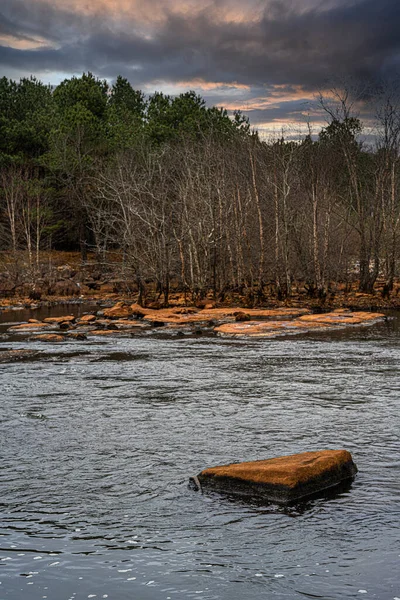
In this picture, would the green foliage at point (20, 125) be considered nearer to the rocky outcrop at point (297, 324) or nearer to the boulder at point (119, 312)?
the boulder at point (119, 312)

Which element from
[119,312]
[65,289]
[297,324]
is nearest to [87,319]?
[119,312]

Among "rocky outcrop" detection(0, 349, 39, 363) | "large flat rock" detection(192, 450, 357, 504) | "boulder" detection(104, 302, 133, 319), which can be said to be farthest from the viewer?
"boulder" detection(104, 302, 133, 319)

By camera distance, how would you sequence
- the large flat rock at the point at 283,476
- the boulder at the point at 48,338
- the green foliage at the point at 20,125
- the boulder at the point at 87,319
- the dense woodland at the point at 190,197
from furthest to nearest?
the green foliage at the point at 20,125
the dense woodland at the point at 190,197
the boulder at the point at 87,319
the boulder at the point at 48,338
the large flat rock at the point at 283,476

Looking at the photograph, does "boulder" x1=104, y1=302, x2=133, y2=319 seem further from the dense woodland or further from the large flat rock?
the large flat rock

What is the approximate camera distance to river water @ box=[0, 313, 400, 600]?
7.14 meters

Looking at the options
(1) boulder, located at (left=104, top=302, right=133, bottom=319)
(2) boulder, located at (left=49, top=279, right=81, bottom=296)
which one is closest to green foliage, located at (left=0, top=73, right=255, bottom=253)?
(2) boulder, located at (left=49, top=279, right=81, bottom=296)

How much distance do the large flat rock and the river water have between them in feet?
0.73

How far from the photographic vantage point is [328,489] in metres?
9.55

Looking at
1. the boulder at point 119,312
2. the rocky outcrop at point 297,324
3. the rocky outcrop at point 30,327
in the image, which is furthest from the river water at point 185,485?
the boulder at point 119,312

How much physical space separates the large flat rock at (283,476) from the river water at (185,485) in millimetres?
223

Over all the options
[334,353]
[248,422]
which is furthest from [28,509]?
[334,353]

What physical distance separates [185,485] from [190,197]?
3560cm

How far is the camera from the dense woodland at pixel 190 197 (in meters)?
42.7

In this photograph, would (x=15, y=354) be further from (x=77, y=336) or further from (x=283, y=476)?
(x=283, y=476)
